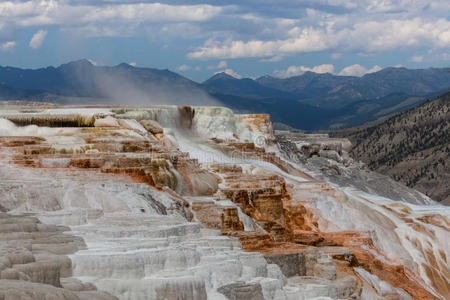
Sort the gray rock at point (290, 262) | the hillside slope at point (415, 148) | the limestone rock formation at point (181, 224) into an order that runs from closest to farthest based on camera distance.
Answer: the limestone rock formation at point (181, 224), the gray rock at point (290, 262), the hillside slope at point (415, 148)

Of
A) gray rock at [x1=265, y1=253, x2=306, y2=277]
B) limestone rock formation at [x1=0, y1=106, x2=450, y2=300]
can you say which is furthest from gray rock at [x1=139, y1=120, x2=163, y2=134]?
gray rock at [x1=265, y1=253, x2=306, y2=277]

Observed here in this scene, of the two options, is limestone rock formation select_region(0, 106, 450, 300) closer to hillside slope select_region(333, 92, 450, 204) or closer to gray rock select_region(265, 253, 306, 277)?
gray rock select_region(265, 253, 306, 277)

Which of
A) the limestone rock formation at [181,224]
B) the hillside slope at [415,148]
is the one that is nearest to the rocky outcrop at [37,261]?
the limestone rock formation at [181,224]

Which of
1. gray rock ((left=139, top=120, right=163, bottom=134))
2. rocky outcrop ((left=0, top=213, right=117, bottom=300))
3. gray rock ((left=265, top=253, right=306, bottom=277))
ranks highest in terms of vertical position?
gray rock ((left=139, top=120, right=163, bottom=134))

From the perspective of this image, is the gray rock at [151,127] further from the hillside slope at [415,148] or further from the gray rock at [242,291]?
the hillside slope at [415,148]

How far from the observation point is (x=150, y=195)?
23.0m

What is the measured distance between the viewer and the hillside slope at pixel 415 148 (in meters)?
118

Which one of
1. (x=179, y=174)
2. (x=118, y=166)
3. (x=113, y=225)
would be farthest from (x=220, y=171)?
(x=113, y=225)

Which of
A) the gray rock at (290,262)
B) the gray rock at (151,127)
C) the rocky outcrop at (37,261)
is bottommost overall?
the gray rock at (290,262)

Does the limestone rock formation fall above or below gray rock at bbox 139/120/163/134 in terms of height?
below

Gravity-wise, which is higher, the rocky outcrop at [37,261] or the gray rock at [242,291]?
the rocky outcrop at [37,261]

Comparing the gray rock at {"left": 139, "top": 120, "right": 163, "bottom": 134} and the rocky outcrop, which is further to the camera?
the gray rock at {"left": 139, "top": 120, "right": 163, "bottom": 134}

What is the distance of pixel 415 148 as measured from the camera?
14038 centimetres

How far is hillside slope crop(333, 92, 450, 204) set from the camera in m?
118
